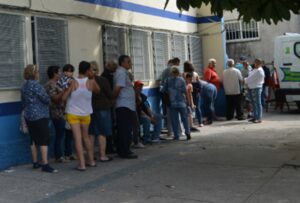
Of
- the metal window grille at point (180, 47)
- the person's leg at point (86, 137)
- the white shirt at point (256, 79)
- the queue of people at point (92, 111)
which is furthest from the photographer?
the metal window grille at point (180, 47)

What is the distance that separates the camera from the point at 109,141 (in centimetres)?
905

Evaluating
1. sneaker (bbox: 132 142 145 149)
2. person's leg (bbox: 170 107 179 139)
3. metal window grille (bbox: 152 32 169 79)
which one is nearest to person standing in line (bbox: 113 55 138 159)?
sneaker (bbox: 132 142 145 149)

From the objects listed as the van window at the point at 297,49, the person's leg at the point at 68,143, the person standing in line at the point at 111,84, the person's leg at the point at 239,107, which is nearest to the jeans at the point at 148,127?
the person standing in line at the point at 111,84

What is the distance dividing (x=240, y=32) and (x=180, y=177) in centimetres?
1432

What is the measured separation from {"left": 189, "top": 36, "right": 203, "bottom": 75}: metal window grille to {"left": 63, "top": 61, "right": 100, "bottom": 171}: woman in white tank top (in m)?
7.46

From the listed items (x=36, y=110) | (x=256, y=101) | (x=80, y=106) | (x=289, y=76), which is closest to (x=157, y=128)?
(x=80, y=106)

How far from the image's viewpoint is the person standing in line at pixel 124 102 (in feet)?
27.1

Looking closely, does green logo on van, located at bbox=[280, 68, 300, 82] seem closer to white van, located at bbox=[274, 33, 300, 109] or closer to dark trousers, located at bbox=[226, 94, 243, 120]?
white van, located at bbox=[274, 33, 300, 109]

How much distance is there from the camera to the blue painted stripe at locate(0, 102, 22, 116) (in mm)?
7752

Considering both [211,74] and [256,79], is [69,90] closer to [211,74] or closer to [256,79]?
[256,79]

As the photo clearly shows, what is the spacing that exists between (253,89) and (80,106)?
664 cm

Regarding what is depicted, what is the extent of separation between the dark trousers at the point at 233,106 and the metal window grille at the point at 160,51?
7.36ft

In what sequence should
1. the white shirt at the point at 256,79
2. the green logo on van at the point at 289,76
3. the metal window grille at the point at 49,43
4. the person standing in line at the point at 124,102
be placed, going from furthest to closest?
the green logo on van at the point at 289,76, the white shirt at the point at 256,79, the metal window grille at the point at 49,43, the person standing in line at the point at 124,102

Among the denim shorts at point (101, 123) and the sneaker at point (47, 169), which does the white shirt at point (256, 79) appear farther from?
the sneaker at point (47, 169)
